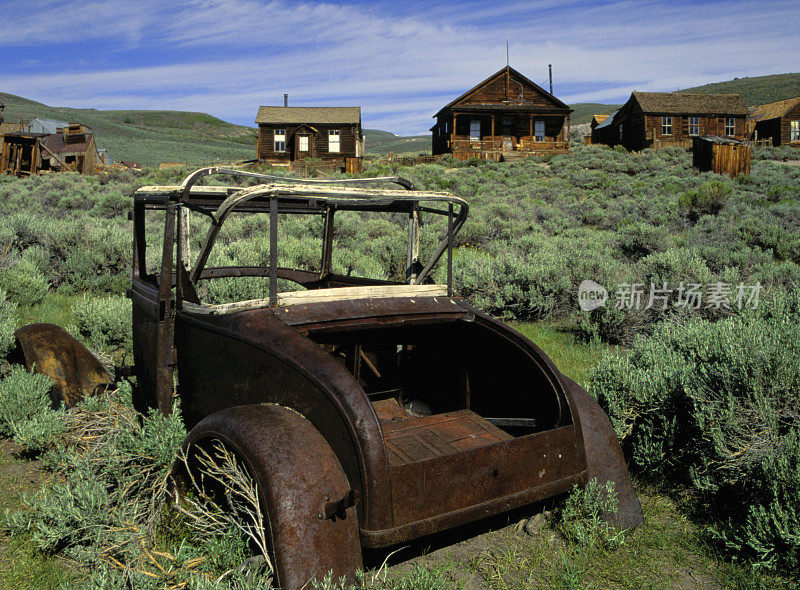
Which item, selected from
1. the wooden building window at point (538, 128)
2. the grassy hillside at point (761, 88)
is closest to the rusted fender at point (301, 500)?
the wooden building window at point (538, 128)

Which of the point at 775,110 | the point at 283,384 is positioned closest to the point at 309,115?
the point at 775,110

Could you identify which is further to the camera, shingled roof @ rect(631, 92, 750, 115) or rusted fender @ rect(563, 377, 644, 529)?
shingled roof @ rect(631, 92, 750, 115)

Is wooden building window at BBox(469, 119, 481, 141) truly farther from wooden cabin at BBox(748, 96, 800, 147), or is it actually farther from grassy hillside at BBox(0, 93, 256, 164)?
grassy hillside at BBox(0, 93, 256, 164)

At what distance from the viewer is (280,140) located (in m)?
43.8

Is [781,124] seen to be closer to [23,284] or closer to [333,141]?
[333,141]

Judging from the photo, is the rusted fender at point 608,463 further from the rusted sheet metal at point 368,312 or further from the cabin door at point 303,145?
the cabin door at point 303,145

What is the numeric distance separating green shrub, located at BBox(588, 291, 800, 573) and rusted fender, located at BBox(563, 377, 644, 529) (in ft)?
1.50

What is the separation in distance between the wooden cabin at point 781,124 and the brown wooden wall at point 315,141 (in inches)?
1383

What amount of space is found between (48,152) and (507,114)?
3185 centimetres

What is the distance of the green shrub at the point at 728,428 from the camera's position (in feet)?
9.97

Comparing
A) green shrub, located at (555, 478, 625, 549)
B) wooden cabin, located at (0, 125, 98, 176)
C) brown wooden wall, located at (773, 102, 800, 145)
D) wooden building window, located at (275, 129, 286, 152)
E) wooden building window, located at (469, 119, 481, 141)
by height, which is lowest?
green shrub, located at (555, 478, 625, 549)

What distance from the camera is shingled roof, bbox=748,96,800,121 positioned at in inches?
1964

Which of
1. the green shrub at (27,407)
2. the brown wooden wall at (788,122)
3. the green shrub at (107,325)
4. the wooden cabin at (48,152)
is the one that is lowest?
the green shrub at (27,407)

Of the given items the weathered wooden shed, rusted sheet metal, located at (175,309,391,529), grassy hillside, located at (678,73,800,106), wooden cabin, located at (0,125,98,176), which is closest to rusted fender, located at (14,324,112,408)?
rusted sheet metal, located at (175,309,391,529)
